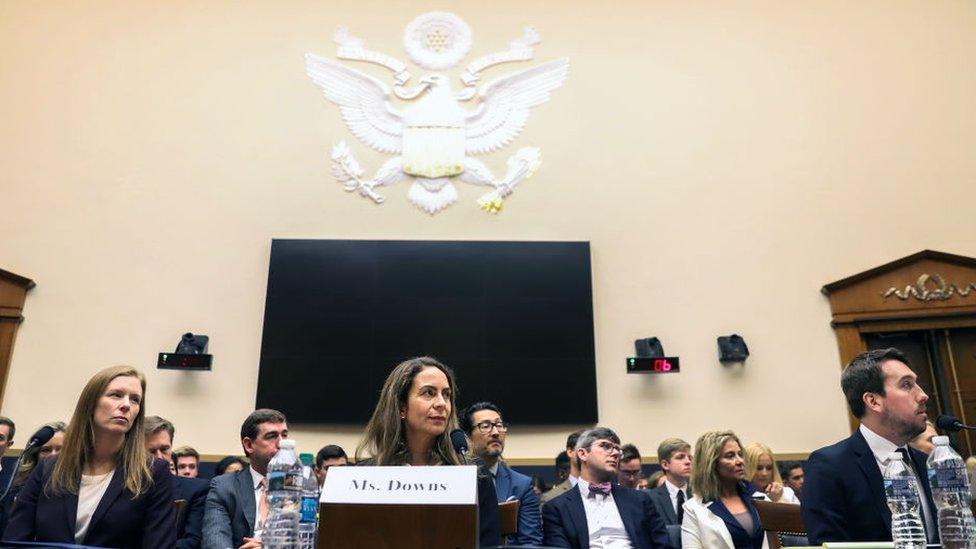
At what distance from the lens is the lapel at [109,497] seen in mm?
2162

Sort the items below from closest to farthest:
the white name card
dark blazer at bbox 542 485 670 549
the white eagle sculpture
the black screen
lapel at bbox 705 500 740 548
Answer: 1. the white name card
2. lapel at bbox 705 500 740 548
3. dark blazer at bbox 542 485 670 549
4. the black screen
5. the white eagle sculpture

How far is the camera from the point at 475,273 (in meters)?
6.70

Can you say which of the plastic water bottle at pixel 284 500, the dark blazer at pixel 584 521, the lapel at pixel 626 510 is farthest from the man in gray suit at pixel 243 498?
the lapel at pixel 626 510

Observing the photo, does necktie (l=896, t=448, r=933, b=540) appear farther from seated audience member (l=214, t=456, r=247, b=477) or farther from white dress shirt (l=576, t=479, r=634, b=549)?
seated audience member (l=214, t=456, r=247, b=477)

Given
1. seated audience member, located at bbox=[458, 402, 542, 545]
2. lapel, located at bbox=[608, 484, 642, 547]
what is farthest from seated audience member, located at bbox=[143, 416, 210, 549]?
lapel, located at bbox=[608, 484, 642, 547]

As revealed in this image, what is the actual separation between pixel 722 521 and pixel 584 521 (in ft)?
1.92

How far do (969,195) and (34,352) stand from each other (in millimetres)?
8726

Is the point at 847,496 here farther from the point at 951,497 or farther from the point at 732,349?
the point at 732,349

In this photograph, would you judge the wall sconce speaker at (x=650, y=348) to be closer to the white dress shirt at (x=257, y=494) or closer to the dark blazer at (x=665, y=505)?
the dark blazer at (x=665, y=505)

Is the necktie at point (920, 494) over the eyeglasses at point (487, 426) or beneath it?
beneath

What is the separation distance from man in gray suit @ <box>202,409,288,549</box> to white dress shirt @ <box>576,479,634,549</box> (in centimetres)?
140

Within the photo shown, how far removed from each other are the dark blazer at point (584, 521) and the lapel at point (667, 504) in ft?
3.60

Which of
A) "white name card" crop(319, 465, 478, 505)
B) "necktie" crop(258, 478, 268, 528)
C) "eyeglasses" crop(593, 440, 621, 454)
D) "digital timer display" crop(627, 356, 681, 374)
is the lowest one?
"necktie" crop(258, 478, 268, 528)

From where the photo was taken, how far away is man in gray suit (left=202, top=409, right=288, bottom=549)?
2.78 m
